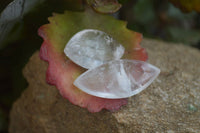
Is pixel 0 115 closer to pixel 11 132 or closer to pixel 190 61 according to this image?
pixel 11 132

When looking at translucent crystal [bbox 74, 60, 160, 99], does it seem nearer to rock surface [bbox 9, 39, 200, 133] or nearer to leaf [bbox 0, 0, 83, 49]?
rock surface [bbox 9, 39, 200, 133]

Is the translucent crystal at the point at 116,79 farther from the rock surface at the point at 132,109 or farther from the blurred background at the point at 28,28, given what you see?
the blurred background at the point at 28,28

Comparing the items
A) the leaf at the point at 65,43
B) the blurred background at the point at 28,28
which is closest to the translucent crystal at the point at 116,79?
the leaf at the point at 65,43

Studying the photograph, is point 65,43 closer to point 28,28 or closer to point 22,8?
point 22,8

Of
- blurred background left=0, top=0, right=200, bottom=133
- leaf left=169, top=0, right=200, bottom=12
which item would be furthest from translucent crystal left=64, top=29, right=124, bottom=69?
leaf left=169, top=0, right=200, bottom=12

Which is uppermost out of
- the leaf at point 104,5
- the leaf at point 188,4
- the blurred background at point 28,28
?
the leaf at point 104,5

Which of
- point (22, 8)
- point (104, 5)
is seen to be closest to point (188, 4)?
point (104, 5)

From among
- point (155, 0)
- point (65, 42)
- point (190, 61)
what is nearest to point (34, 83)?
point (65, 42)

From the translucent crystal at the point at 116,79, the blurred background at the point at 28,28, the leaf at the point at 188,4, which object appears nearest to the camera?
the translucent crystal at the point at 116,79
